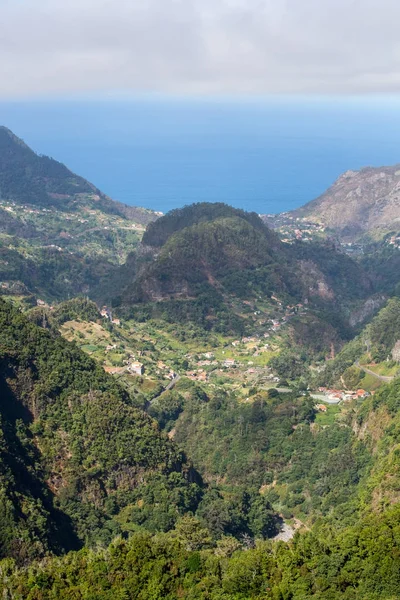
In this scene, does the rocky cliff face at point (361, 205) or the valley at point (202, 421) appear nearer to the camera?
the valley at point (202, 421)

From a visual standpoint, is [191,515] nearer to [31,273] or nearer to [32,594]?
[32,594]

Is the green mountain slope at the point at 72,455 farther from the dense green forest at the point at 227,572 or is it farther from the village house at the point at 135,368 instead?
the village house at the point at 135,368

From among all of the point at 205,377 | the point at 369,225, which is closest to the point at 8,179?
the point at 369,225

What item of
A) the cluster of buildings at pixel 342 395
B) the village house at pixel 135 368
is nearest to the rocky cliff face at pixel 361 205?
the cluster of buildings at pixel 342 395

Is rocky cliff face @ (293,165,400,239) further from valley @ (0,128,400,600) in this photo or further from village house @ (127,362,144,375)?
village house @ (127,362,144,375)

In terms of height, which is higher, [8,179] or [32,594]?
[8,179]

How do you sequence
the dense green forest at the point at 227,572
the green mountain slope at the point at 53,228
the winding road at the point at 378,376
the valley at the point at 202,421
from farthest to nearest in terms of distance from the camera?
1. the green mountain slope at the point at 53,228
2. the winding road at the point at 378,376
3. the valley at the point at 202,421
4. the dense green forest at the point at 227,572

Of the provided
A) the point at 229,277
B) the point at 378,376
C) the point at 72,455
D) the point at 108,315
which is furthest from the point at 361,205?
the point at 72,455

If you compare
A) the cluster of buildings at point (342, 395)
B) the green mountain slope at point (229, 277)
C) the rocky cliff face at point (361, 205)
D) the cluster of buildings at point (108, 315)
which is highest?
the rocky cliff face at point (361, 205)

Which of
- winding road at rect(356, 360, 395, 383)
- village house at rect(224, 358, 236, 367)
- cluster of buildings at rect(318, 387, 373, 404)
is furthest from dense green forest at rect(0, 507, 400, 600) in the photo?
village house at rect(224, 358, 236, 367)
